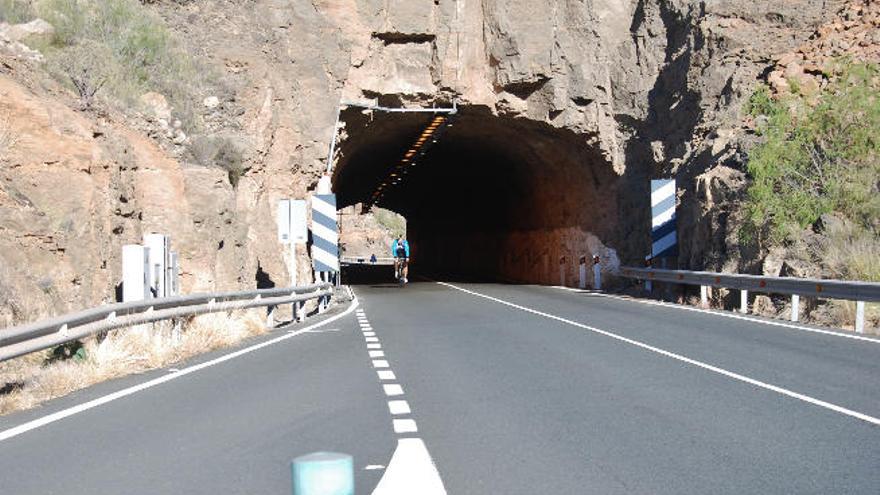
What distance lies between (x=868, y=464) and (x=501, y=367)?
6.31m

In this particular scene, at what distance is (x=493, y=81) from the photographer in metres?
39.0

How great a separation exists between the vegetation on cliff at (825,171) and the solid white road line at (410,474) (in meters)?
18.6

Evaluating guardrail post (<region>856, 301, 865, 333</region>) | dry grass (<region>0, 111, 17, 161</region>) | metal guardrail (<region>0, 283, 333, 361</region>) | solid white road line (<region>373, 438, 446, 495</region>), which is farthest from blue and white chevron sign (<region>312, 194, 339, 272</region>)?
solid white road line (<region>373, 438, 446, 495</region>)

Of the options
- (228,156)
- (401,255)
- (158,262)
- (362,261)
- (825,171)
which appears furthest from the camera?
(362,261)

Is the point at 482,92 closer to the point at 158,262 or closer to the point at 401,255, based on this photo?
the point at 401,255

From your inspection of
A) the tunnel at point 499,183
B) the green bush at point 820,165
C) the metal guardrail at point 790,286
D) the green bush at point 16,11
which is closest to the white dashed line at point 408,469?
the metal guardrail at point 790,286

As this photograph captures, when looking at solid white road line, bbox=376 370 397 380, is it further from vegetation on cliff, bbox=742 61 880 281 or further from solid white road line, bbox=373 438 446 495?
vegetation on cliff, bbox=742 61 880 281

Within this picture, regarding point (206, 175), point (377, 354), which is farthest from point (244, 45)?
point (377, 354)

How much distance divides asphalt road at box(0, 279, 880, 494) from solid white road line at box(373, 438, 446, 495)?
0.31ft

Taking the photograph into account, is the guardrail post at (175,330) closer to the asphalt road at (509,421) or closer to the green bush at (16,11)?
the asphalt road at (509,421)

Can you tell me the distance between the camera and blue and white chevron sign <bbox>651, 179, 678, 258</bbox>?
102 feet

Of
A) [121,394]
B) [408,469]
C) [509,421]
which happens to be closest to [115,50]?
[121,394]

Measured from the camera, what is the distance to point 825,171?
25.8 metres

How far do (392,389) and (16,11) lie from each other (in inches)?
942
